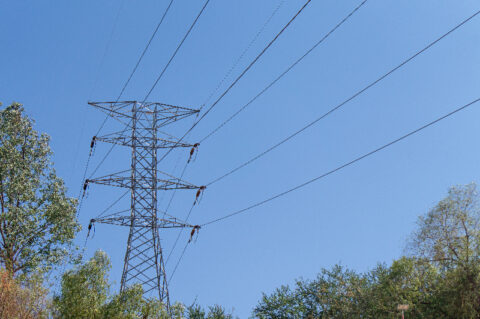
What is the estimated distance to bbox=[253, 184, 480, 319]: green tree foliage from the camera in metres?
37.1

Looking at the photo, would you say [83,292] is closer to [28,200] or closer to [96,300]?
[96,300]

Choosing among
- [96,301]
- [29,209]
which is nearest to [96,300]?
[96,301]

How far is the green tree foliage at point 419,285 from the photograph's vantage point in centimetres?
3712

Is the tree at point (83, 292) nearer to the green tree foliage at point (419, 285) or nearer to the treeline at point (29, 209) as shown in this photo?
the treeline at point (29, 209)

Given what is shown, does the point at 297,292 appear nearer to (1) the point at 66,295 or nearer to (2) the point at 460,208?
(2) the point at 460,208

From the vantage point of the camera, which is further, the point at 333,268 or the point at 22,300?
the point at 333,268

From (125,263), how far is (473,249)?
1106 inches

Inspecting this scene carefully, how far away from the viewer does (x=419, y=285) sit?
1540 inches

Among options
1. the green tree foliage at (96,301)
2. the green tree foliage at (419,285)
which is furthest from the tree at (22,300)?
the green tree foliage at (419,285)

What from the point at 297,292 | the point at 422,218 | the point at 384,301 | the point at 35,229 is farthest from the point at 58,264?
the point at 422,218

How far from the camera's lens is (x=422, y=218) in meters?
47.8

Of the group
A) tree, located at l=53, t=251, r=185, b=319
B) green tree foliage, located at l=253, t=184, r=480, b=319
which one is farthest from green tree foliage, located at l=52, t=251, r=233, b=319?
green tree foliage, located at l=253, t=184, r=480, b=319

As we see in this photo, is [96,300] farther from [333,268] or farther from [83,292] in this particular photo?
[333,268]

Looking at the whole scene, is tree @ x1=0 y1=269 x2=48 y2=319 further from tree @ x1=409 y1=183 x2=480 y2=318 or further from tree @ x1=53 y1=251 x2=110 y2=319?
tree @ x1=409 y1=183 x2=480 y2=318
